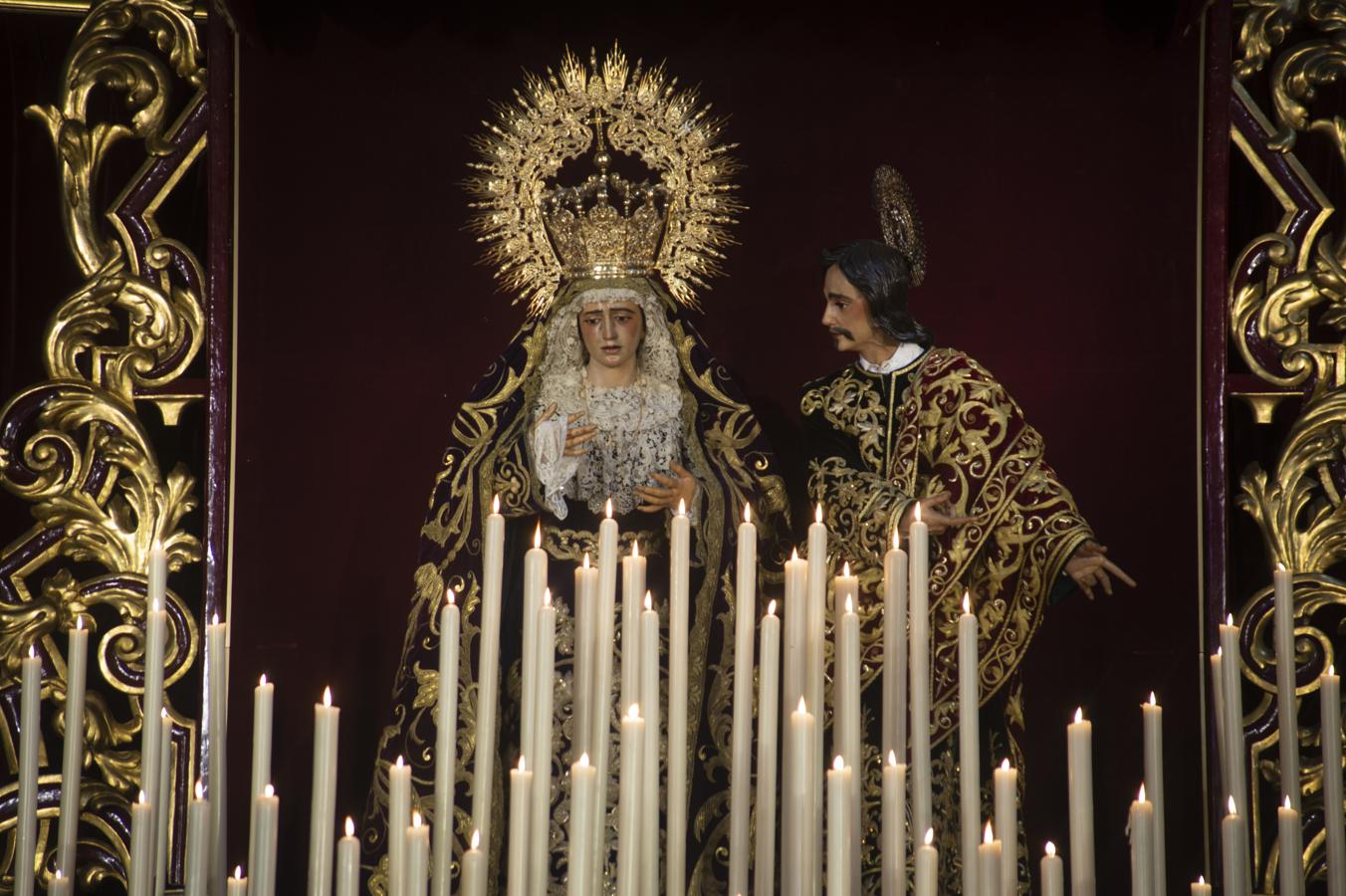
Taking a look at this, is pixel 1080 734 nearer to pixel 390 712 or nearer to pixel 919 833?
pixel 919 833

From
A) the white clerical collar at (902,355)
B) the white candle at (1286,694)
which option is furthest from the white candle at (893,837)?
the white clerical collar at (902,355)

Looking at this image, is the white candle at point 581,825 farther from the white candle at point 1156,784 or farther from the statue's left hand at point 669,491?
the statue's left hand at point 669,491

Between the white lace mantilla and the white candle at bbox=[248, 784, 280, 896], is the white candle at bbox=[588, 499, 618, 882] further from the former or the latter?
the white lace mantilla

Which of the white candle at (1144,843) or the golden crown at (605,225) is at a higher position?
the golden crown at (605,225)

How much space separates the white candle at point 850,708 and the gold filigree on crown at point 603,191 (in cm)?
156

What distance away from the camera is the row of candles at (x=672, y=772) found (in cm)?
165

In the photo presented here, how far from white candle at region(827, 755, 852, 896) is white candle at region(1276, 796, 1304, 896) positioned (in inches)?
21.9

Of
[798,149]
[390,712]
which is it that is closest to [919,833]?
[390,712]

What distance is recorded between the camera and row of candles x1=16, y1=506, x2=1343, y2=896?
165 cm

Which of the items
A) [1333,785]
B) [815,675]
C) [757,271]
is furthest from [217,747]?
[757,271]

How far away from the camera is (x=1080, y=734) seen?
175cm

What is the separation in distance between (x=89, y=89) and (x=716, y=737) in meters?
1.74

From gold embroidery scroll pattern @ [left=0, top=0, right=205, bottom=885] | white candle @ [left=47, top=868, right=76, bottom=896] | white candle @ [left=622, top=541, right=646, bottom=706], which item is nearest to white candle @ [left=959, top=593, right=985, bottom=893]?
white candle @ [left=622, top=541, right=646, bottom=706]

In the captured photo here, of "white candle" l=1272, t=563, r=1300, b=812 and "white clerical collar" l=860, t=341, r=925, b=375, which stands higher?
"white clerical collar" l=860, t=341, r=925, b=375
